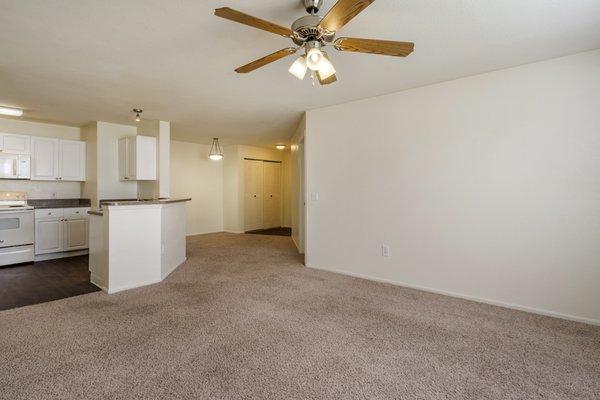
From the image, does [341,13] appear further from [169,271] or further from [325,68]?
[169,271]

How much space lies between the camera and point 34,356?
6.57 ft

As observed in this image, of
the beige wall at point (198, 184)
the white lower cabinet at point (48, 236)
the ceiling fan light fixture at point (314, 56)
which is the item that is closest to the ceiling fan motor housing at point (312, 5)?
the ceiling fan light fixture at point (314, 56)

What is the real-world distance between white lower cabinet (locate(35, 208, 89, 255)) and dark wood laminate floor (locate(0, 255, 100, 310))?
0.86 feet

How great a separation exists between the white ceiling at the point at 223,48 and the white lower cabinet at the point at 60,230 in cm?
173

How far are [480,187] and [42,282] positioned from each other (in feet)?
17.0

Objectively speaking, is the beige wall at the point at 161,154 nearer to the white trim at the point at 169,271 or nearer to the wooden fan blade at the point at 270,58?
the white trim at the point at 169,271

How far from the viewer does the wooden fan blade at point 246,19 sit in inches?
60.4

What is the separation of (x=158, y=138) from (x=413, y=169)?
4.01 meters

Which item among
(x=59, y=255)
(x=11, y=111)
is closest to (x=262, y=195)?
(x=59, y=255)

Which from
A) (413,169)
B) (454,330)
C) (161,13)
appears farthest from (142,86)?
(454,330)

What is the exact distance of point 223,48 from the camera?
2453 mm

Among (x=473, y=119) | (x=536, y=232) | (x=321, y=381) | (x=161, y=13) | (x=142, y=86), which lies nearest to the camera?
(x=321, y=381)

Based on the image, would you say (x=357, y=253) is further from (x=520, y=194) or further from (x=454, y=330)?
(x=520, y=194)

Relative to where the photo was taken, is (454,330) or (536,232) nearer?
(454,330)
